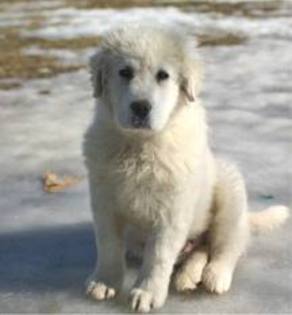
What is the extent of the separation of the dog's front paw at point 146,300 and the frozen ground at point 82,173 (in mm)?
49

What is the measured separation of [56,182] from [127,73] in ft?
5.53

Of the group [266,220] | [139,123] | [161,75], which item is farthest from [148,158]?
[266,220]

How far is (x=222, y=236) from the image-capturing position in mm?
3578

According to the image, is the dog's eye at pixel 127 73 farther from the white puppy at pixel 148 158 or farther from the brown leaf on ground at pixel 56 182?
the brown leaf on ground at pixel 56 182

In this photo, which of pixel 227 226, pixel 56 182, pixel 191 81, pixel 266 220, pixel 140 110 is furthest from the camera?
pixel 56 182

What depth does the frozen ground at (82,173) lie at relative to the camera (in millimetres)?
3340

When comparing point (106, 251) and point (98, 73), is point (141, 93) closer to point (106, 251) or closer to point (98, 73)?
point (98, 73)

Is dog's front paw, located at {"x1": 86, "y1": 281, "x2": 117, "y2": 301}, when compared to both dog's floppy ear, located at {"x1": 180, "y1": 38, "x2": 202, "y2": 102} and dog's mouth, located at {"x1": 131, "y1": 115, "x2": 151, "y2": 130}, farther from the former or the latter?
dog's floppy ear, located at {"x1": 180, "y1": 38, "x2": 202, "y2": 102}

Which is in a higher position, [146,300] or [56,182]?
[146,300]

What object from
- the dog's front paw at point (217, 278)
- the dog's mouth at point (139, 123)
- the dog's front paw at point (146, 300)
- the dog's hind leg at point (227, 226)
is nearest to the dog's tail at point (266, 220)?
the dog's hind leg at point (227, 226)

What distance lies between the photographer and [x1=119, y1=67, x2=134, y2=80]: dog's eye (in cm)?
318

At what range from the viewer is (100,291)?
329 centimetres

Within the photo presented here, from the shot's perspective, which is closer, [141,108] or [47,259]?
[141,108]

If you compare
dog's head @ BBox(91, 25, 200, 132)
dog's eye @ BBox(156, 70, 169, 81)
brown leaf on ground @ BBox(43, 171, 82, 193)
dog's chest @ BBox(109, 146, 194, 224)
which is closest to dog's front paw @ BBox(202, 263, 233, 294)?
dog's chest @ BBox(109, 146, 194, 224)
